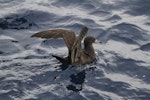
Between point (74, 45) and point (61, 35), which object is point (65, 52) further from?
point (74, 45)

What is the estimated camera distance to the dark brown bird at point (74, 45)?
9.52m

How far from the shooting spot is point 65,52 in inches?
455

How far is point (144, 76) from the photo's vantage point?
10.2 meters

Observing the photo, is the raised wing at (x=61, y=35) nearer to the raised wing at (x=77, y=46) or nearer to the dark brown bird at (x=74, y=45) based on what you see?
the dark brown bird at (x=74, y=45)

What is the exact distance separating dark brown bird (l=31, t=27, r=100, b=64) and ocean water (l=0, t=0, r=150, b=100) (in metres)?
0.24

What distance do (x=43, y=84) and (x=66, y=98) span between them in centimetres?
88

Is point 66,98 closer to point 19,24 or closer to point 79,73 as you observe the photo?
point 79,73

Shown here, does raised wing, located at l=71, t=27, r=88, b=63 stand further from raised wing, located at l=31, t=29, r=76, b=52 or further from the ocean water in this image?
the ocean water

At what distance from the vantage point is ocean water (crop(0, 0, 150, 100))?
9.37 metres

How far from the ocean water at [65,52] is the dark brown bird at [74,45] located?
0.24 m

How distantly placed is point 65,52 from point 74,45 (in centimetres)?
212

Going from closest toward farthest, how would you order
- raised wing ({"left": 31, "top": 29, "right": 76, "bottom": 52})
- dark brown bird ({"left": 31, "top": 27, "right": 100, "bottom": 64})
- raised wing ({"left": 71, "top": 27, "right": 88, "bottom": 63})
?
raised wing ({"left": 71, "top": 27, "right": 88, "bottom": 63}) < dark brown bird ({"left": 31, "top": 27, "right": 100, "bottom": 64}) < raised wing ({"left": 31, "top": 29, "right": 76, "bottom": 52})

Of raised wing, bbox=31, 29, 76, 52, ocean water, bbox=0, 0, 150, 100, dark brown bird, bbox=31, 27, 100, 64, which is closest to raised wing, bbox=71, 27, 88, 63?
dark brown bird, bbox=31, 27, 100, 64

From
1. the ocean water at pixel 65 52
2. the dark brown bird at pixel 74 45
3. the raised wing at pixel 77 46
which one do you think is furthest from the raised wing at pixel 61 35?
the ocean water at pixel 65 52
